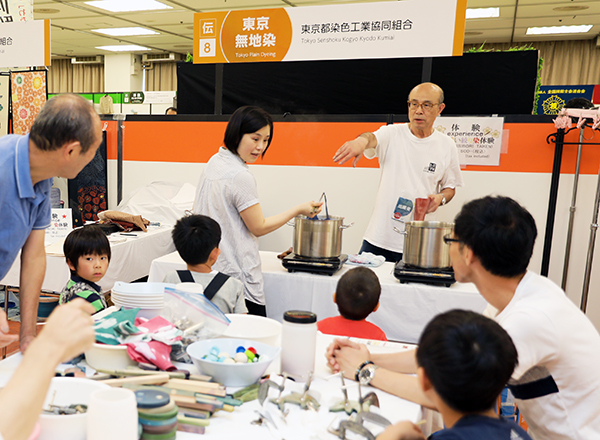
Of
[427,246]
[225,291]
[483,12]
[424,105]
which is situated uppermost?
[483,12]

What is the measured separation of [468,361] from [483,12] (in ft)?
25.5

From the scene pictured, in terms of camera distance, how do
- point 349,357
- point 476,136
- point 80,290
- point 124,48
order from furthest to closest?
point 124,48
point 476,136
point 80,290
point 349,357

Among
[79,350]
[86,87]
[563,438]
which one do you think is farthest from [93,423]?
[86,87]

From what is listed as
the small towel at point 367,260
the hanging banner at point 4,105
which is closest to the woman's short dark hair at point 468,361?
the small towel at point 367,260

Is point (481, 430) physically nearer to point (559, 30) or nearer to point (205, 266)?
point (205, 266)

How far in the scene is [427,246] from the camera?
216cm

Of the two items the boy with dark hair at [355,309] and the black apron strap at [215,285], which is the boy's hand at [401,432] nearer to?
the boy with dark hair at [355,309]

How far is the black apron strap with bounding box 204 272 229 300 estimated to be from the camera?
1687mm

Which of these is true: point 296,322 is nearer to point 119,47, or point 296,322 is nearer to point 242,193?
point 242,193

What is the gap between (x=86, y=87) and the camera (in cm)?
1274

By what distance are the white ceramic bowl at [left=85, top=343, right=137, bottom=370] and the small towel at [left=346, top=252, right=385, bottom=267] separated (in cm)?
158

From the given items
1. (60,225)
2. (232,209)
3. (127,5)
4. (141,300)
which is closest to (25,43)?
(60,225)

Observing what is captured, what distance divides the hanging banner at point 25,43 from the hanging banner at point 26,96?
0.76 feet

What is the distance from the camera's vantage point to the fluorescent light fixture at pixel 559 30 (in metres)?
8.20
